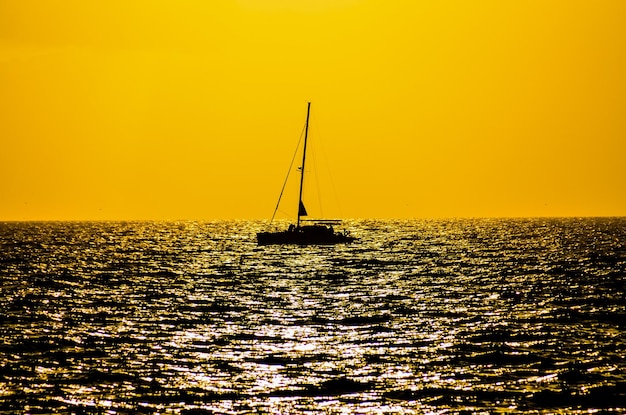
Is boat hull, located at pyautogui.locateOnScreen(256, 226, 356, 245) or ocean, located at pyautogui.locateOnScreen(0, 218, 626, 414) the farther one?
boat hull, located at pyautogui.locateOnScreen(256, 226, 356, 245)

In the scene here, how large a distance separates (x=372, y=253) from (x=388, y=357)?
3392 inches

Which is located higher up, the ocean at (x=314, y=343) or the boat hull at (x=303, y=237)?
the boat hull at (x=303, y=237)

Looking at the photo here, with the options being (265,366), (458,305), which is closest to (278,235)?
(458,305)

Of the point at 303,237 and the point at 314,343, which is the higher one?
the point at 303,237

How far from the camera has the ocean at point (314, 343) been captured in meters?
29.2

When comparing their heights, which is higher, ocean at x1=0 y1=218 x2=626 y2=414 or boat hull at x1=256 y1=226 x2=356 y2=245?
boat hull at x1=256 y1=226 x2=356 y2=245

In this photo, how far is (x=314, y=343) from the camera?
4003 cm

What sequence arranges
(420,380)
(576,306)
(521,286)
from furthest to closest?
1. (521,286)
2. (576,306)
3. (420,380)

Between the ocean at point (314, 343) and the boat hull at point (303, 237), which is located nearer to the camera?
the ocean at point (314, 343)

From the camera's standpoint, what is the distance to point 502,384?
31.1 m

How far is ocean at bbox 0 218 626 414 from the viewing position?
29.2 m

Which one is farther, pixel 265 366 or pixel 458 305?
pixel 458 305

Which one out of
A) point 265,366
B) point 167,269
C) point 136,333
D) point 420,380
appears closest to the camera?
point 420,380

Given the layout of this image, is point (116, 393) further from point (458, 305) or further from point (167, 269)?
point (167, 269)
